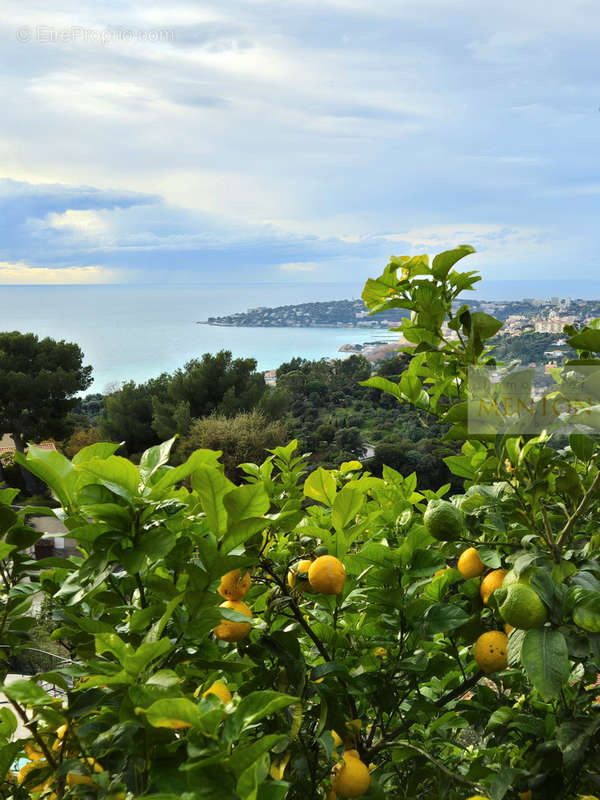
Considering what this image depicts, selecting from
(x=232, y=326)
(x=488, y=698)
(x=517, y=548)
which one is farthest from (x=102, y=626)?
(x=232, y=326)

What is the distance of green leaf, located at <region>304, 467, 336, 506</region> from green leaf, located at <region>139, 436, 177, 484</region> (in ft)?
0.70

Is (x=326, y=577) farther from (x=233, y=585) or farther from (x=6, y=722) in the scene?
(x=6, y=722)

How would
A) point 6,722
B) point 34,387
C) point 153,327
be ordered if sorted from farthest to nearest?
1. point 153,327
2. point 34,387
3. point 6,722

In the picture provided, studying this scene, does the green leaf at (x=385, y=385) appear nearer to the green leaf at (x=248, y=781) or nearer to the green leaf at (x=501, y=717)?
the green leaf at (x=501, y=717)

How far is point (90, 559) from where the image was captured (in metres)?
0.41

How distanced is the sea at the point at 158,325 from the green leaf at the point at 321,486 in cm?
1614

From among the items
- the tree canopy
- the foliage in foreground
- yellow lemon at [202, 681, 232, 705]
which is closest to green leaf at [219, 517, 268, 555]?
the foliage in foreground

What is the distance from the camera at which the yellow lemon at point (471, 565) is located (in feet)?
1.93

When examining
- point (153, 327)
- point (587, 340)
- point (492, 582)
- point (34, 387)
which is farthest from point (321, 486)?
point (153, 327)

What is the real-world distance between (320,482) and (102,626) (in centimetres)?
29

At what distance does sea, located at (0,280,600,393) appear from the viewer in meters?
28.0

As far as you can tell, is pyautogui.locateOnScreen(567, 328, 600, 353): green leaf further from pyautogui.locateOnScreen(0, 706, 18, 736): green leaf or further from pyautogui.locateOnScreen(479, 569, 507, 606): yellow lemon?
pyautogui.locateOnScreen(0, 706, 18, 736): green leaf

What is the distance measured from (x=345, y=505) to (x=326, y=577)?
8 centimetres

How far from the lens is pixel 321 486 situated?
0.66 metres
